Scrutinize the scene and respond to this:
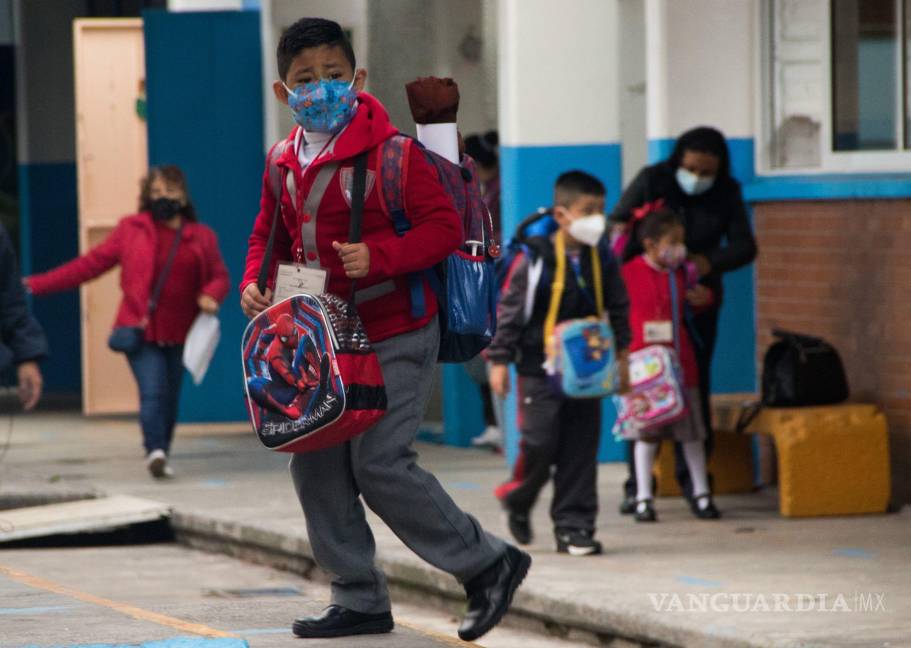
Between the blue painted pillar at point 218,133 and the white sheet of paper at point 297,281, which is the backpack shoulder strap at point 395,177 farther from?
the blue painted pillar at point 218,133

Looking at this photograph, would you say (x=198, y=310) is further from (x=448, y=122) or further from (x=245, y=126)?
(x=448, y=122)

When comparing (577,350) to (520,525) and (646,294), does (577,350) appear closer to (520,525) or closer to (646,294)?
(520,525)

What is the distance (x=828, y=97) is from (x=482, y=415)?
3.40m

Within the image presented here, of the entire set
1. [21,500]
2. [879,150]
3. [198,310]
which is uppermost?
[879,150]

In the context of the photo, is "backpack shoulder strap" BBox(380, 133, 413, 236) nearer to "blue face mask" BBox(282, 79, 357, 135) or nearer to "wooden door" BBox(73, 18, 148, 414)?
"blue face mask" BBox(282, 79, 357, 135)

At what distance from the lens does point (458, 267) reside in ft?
18.9

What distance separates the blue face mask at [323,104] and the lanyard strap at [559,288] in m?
2.60

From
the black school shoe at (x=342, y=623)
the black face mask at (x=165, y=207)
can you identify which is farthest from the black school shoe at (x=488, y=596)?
the black face mask at (x=165, y=207)

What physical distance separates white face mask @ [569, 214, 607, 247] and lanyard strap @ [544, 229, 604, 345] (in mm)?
87

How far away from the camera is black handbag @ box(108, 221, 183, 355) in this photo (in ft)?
36.6

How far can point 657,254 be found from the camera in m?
8.98

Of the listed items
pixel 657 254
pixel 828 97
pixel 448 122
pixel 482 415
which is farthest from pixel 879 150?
pixel 448 122

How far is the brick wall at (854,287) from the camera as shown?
30.9 feet

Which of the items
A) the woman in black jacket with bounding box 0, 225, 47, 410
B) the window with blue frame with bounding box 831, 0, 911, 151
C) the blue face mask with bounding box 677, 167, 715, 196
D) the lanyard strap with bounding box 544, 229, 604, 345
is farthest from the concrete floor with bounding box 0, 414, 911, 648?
the window with blue frame with bounding box 831, 0, 911, 151
